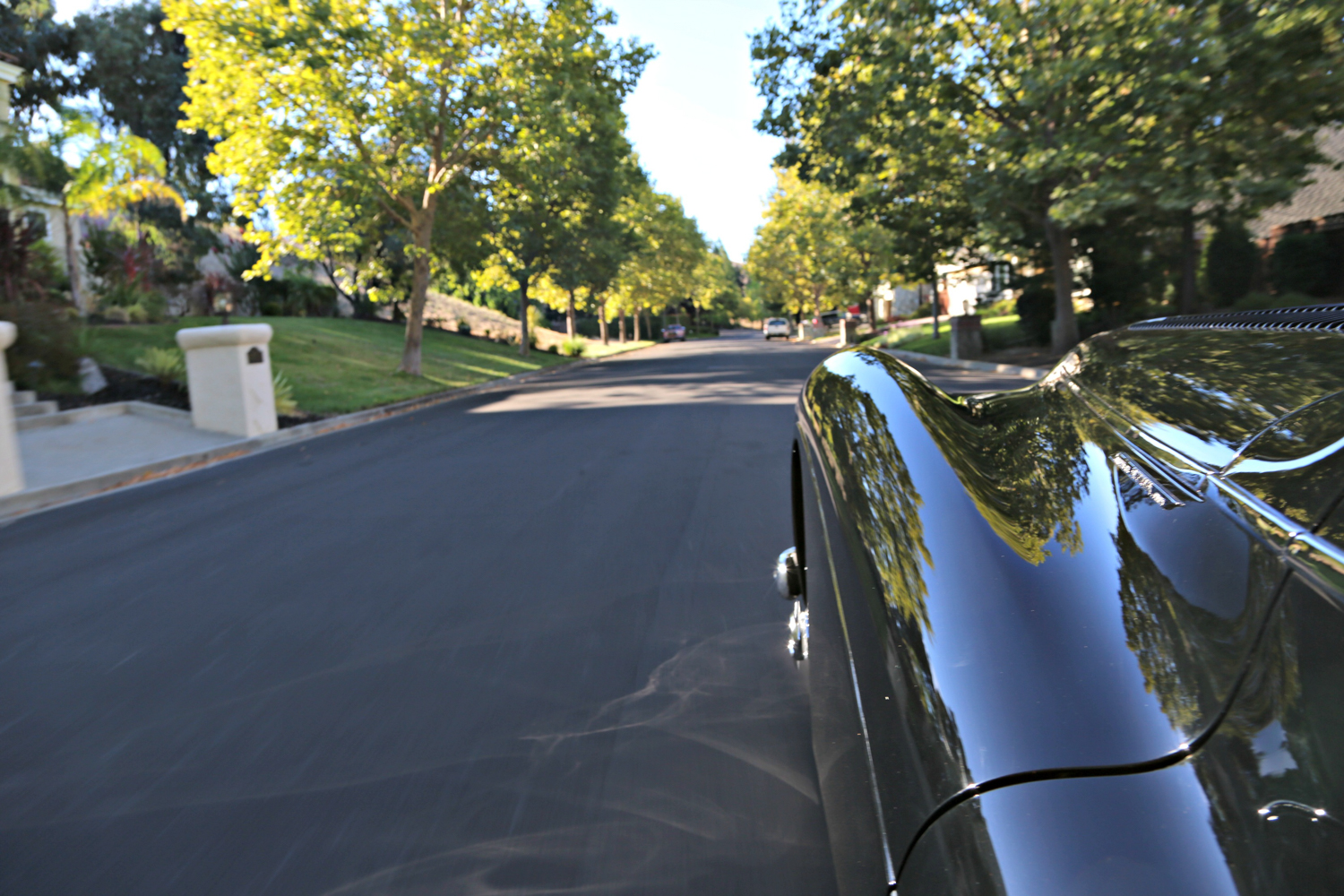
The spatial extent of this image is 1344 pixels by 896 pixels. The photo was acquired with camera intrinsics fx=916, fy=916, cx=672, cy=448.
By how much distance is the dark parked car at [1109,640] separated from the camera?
918 mm

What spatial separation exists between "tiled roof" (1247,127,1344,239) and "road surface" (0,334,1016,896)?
24.3 m

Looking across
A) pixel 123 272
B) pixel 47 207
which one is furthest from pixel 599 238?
pixel 47 207

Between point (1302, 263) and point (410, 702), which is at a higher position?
point (1302, 263)

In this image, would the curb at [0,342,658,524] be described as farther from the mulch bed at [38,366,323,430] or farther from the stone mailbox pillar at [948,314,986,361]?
the stone mailbox pillar at [948,314,986,361]

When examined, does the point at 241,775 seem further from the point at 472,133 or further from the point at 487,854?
the point at 472,133

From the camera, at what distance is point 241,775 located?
2637 mm

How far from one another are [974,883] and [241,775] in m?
2.32

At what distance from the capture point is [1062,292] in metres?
19.7

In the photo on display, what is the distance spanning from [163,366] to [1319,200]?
27666 mm

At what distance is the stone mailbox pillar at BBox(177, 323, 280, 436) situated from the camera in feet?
37.3

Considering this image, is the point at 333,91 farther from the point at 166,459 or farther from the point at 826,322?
the point at 826,322

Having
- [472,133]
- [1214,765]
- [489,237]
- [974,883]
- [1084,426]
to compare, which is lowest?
[974,883]

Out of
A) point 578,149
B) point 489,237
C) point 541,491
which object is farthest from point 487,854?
point 578,149

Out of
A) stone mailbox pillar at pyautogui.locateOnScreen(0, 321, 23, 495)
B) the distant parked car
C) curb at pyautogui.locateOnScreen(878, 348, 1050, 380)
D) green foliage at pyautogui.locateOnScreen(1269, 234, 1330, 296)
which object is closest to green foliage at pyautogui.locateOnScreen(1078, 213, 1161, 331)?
green foliage at pyautogui.locateOnScreen(1269, 234, 1330, 296)
